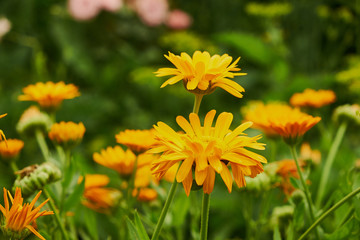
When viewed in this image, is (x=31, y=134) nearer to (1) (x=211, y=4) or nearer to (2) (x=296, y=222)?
(2) (x=296, y=222)

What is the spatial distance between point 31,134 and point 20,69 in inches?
47.0

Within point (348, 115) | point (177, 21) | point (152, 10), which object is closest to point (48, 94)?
point (348, 115)

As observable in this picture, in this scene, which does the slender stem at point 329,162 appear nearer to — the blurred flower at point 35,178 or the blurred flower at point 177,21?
the blurred flower at point 35,178

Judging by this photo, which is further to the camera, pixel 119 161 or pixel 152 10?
pixel 152 10

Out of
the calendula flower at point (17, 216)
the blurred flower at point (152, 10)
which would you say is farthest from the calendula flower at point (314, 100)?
the blurred flower at point (152, 10)

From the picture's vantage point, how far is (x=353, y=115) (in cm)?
48

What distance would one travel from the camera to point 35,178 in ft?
1.09

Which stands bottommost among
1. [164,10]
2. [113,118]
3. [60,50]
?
[113,118]

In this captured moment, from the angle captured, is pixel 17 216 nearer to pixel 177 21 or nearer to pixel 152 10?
pixel 152 10

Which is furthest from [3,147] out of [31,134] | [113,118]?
[113,118]

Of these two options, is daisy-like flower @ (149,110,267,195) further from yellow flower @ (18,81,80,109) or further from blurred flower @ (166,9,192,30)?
blurred flower @ (166,9,192,30)

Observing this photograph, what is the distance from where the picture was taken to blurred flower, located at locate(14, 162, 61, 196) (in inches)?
13.1

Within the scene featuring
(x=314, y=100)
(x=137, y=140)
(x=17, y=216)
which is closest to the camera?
(x=17, y=216)

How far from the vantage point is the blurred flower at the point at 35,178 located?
33 centimetres
